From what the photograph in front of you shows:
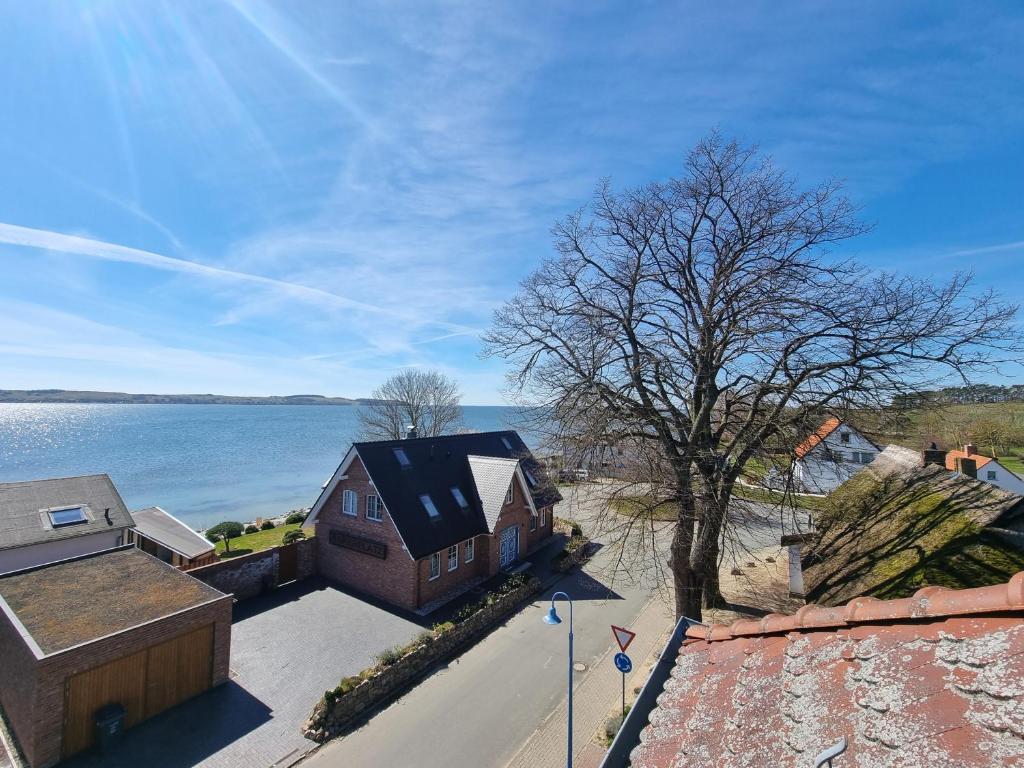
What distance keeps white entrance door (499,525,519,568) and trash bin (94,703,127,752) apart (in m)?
14.7

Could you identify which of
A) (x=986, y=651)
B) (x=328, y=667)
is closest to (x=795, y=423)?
(x=986, y=651)

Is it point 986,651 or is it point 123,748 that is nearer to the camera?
point 986,651

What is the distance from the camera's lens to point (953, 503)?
1128 cm

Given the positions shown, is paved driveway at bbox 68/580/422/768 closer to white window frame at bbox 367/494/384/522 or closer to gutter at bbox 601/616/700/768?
white window frame at bbox 367/494/384/522

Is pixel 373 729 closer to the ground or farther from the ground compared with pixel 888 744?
closer to the ground

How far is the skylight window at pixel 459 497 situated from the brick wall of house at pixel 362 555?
392 centimetres

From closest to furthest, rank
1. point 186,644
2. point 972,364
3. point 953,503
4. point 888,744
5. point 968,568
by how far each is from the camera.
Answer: point 888,744, point 968,568, point 953,503, point 972,364, point 186,644

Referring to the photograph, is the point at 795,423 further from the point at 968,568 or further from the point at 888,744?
the point at 888,744

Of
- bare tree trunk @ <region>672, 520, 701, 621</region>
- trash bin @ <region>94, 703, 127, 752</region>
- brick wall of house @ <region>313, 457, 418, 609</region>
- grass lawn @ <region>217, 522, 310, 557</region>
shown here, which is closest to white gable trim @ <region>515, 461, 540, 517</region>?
brick wall of house @ <region>313, 457, 418, 609</region>

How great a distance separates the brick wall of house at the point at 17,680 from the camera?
11.1 m

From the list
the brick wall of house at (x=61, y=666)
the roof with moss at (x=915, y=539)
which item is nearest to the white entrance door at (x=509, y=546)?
the roof with moss at (x=915, y=539)

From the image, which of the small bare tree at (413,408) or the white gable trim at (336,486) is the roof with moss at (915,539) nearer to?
the white gable trim at (336,486)

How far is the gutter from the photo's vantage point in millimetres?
4035

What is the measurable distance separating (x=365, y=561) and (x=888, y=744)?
2097 centimetres
